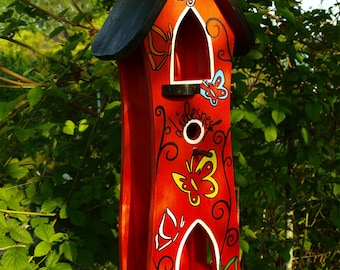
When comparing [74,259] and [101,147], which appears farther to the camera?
[101,147]

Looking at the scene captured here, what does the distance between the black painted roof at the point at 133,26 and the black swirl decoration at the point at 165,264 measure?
1.85 ft

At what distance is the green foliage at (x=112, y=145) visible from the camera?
1968 mm

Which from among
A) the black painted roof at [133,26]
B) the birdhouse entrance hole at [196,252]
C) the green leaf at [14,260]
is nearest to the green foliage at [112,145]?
the green leaf at [14,260]

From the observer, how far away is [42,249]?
1.83 metres

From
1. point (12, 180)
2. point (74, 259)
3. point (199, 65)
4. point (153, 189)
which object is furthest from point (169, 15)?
point (12, 180)

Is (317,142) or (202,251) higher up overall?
(317,142)

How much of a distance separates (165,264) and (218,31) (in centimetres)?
67

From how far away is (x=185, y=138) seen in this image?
5.19ft

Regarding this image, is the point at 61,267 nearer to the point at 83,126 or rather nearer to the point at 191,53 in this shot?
the point at 83,126

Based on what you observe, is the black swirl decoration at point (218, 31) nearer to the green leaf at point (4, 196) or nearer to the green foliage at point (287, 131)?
the green foliage at point (287, 131)

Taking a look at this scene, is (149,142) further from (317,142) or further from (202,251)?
(317,142)

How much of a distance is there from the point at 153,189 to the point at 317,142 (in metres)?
1.05

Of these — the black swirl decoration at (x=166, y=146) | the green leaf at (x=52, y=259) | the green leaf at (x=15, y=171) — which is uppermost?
the black swirl decoration at (x=166, y=146)

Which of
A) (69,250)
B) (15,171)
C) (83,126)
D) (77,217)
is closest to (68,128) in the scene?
(83,126)
